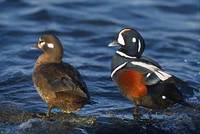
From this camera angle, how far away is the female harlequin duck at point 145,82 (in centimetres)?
1131

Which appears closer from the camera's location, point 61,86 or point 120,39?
point 61,86

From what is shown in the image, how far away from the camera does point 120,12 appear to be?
21.0 metres

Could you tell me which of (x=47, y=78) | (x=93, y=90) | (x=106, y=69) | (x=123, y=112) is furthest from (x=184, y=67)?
(x=47, y=78)

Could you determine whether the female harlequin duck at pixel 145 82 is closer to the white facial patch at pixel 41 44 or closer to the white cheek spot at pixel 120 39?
the white cheek spot at pixel 120 39

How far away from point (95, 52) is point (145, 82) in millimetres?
5513

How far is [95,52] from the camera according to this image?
16.8 metres

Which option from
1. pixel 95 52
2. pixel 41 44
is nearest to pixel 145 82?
pixel 41 44

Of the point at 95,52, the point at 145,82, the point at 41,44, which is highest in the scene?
the point at 41,44

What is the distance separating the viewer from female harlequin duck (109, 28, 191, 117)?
11.3m

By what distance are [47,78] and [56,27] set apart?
7.76m

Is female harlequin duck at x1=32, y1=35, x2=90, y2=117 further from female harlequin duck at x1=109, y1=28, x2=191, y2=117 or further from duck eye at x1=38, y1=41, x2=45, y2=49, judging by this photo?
female harlequin duck at x1=109, y1=28, x2=191, y2=117

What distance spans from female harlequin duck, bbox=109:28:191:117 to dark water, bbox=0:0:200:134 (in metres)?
0.31

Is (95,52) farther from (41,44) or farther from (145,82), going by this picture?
Answer: (145,82)

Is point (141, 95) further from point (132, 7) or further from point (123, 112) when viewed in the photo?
point (132, 7)
